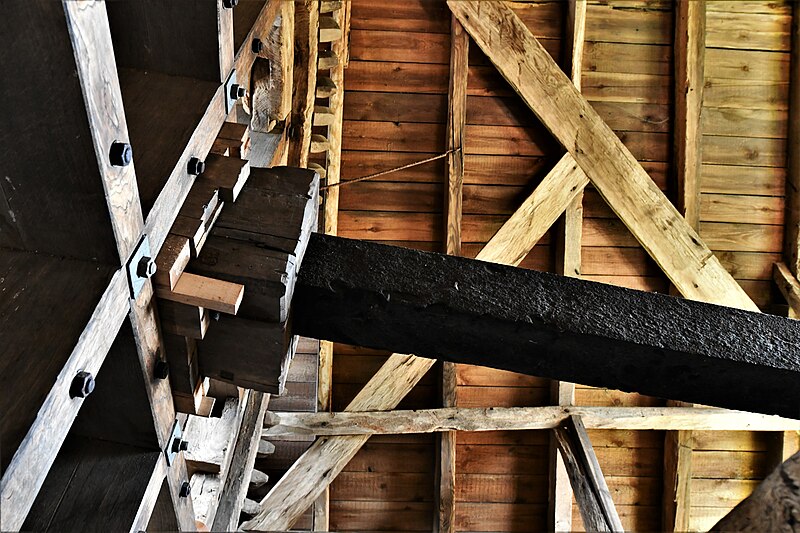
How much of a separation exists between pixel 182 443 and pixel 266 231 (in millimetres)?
404

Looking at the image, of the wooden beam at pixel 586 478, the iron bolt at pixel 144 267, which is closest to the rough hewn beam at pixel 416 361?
the wooden beam at pixel 586 478

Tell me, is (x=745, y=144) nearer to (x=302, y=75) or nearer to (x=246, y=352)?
(x=302, y=75)

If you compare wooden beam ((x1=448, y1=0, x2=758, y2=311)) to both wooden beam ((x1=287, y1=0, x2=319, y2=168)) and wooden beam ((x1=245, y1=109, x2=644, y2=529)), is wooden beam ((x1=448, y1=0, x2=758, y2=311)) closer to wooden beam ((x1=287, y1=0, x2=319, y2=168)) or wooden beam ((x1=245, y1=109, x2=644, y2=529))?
wooden beam ((x1=245, y1=109, x2=644, y2=529))

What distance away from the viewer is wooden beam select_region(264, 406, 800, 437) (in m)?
3.48

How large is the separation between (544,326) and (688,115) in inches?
113

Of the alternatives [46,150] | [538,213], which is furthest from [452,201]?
[46,150]

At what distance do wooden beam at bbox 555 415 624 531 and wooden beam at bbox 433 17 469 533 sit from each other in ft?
1.98

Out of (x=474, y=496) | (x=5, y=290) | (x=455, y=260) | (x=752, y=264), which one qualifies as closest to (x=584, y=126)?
(x=752, y=264)

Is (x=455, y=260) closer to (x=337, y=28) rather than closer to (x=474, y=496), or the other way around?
(x=337, y=28)

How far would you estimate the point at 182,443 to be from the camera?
1163mm

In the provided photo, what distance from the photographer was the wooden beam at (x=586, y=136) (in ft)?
11.2

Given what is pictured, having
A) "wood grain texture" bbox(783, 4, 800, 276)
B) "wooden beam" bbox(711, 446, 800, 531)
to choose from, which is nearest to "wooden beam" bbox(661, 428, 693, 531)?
"wood grain texture" bbox(783, 4, 800, 276)

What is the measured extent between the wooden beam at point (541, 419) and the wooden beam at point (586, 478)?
0.28 feet

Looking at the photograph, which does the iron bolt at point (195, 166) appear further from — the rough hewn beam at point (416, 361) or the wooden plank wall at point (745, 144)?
the wooden plank wall at point (745, 144)
